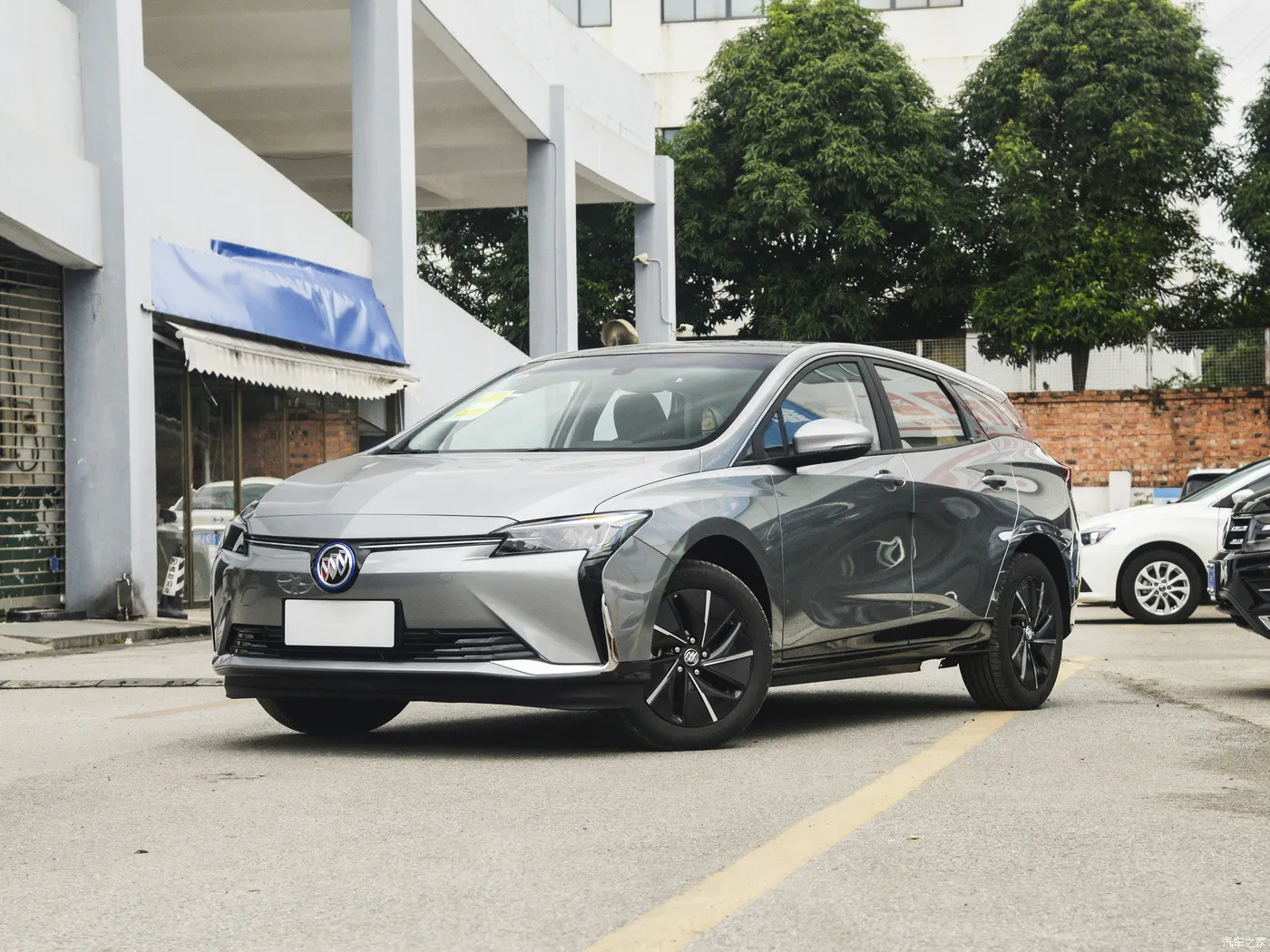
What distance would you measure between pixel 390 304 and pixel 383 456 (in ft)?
50.7

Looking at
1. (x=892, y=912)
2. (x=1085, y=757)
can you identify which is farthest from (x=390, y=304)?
(x=892, y=912)

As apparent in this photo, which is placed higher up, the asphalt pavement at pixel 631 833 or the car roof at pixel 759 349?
the car roof at pixel 759 349

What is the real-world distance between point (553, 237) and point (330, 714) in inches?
874

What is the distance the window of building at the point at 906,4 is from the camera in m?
56.8

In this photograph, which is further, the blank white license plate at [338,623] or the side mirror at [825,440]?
the side mirror at [825,440]

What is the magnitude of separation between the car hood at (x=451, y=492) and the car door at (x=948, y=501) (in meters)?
1.53

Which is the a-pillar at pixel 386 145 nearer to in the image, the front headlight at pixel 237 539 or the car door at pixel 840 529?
the car door at pixel 840 529

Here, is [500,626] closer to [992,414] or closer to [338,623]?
[338,623]

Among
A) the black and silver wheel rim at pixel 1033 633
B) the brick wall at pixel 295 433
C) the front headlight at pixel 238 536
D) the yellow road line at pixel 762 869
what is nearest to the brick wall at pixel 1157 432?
the brick wall at pixel 295 433

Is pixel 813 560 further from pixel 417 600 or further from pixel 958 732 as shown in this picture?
pixel 417 600

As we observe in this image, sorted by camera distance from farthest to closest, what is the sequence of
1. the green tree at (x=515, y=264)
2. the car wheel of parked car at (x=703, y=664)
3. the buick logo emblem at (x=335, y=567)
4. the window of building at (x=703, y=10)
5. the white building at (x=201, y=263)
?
the window of building at (x=703, y=10) → the green tree at (x=515, y=264) → the white building at (x=201, y=263) → the car wheel of parked car at (x=703, y=664) → the buick logo emblem at (x=335, y=567)

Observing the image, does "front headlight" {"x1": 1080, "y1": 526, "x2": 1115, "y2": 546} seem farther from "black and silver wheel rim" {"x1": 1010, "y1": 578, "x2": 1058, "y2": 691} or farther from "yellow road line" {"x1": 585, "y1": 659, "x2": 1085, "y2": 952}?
"yellow road line" {"x1": 585, "y1": 659, "x2": 1085, "y2": 952}

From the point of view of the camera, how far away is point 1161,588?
674 inches

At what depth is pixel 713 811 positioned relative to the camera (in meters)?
5.40
